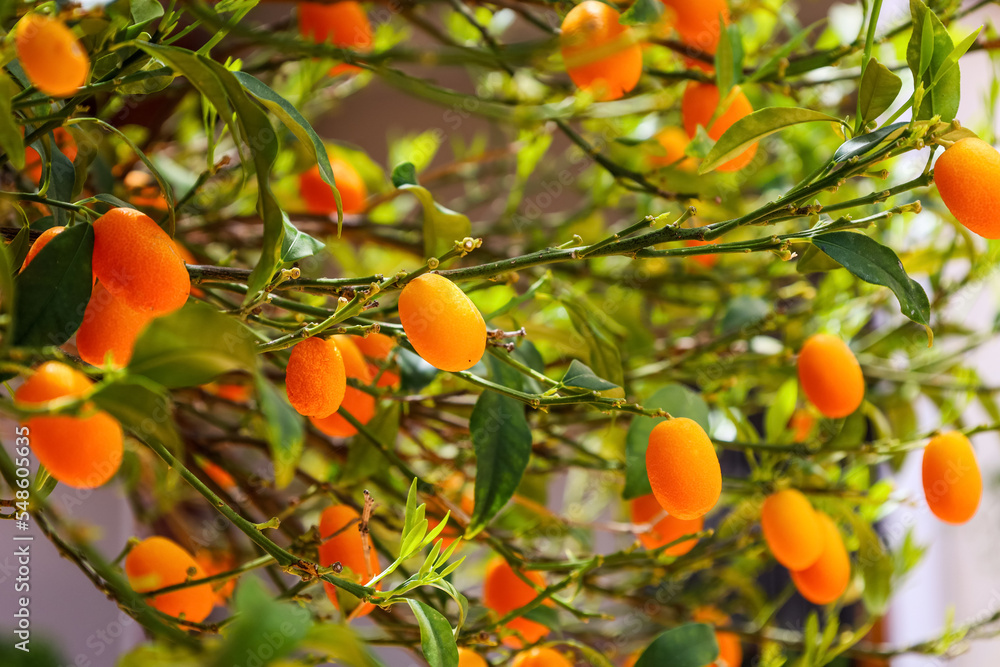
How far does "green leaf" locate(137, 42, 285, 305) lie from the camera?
0.69 ft

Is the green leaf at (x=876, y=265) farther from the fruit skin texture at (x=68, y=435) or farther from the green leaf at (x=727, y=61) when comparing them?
the fruit skin texture at (x=68, y=435)

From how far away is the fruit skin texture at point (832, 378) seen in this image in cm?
36

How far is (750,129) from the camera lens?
0.28m

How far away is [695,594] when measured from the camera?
626 millimetres

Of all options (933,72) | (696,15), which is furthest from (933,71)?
(696,15)

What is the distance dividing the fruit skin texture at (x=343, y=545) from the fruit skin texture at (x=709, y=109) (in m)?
0.26

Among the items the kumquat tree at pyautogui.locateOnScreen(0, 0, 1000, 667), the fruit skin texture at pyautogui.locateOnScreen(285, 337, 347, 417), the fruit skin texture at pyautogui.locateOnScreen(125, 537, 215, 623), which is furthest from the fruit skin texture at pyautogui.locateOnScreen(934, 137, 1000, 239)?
the fruit skin texture at pyautogui.locateOnScreen(125, 537, 215, 623)

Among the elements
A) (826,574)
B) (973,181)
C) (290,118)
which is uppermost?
(290,118)

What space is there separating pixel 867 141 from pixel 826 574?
25cm

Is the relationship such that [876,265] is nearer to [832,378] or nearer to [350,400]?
[832,378]

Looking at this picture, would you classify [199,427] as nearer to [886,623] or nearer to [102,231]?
[102,231]

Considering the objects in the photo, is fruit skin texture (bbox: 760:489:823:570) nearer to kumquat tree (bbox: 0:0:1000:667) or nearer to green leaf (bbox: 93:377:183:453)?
kumquat tree (bbox: 0:0:1000:667)

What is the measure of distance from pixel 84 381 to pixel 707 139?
27cm

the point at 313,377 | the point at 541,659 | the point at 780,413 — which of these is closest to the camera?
the point at 313,377
